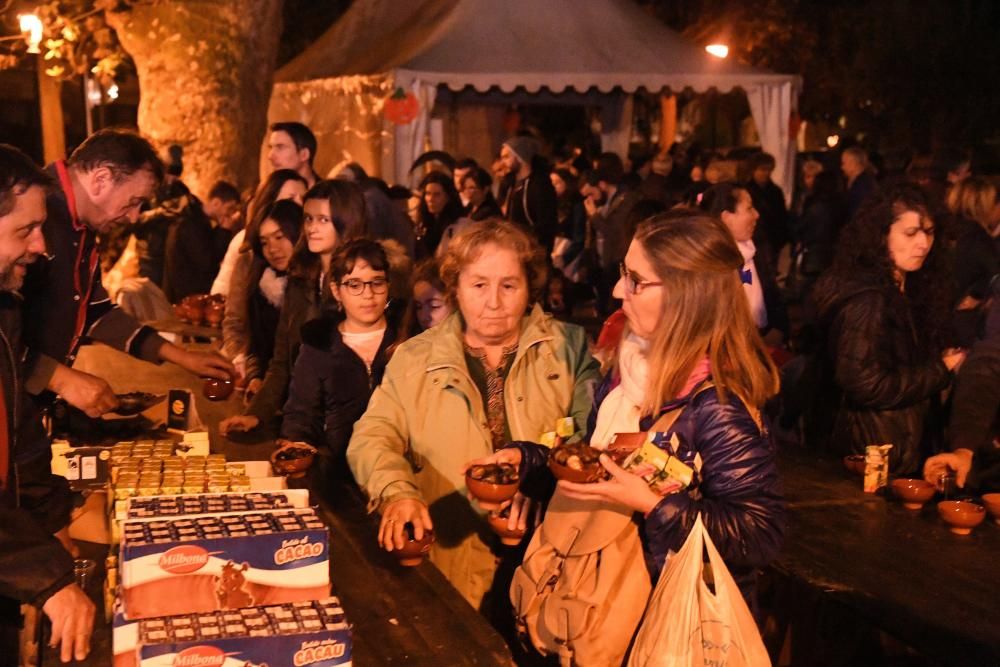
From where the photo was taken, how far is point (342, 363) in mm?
4250

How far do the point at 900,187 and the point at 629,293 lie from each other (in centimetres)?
229

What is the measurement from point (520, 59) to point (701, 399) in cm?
1127

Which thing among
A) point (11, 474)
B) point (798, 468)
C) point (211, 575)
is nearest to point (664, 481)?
point (211, 575)

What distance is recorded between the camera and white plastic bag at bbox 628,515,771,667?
2.39m

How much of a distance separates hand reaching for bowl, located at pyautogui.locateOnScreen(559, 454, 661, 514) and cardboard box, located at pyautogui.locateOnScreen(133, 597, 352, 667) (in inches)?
23.0

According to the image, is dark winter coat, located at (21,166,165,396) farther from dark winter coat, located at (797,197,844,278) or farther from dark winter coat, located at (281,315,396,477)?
dark winter coat, located at (797,197,844,278)

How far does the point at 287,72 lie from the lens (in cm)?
1620

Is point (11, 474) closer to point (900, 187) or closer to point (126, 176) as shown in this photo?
point (126, 176)

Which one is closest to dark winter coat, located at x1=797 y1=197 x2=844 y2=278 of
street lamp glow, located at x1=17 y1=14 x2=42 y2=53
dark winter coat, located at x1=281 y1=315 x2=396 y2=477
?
street lamp glow, located at x1=17 y1=14 x2=42 y2=53

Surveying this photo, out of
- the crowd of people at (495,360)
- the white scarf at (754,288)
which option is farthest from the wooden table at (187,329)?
the white scarf at (754,288)

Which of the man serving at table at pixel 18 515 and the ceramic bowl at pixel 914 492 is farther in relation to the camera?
the ceramic bowl at pixel 914 492

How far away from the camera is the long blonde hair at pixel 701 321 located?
101 inches

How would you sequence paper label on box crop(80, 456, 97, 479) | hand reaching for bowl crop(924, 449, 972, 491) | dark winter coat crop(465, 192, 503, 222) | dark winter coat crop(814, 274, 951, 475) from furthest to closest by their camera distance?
1. dark winter coat crop(465, 192, 503, 222)
2. dark winter coat crop(814, 274, 951, 475)
3. hand reaching for bowl crop(924, 449, 972, 491)
4. paper label on box crop(80, 456, 97, 479)

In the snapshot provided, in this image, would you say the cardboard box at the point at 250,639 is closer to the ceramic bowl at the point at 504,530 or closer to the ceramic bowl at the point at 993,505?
the ceramic bowl at the point at 504,530
